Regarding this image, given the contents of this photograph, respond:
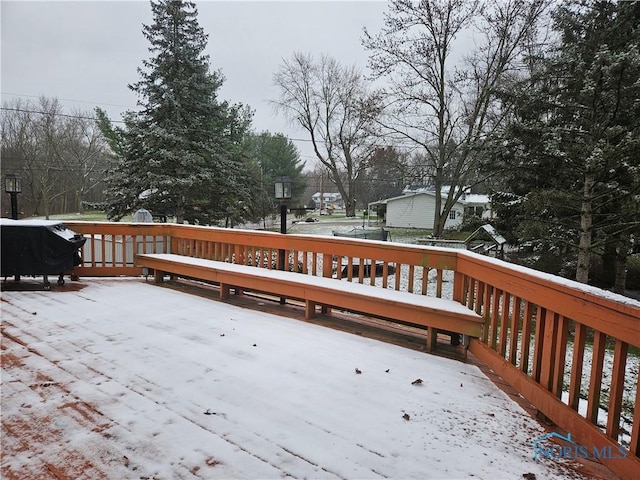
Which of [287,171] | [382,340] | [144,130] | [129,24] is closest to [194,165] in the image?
[144,130]

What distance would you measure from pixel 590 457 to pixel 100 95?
22467mm

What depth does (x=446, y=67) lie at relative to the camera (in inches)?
579

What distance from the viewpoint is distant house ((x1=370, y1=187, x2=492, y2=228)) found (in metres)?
26.7

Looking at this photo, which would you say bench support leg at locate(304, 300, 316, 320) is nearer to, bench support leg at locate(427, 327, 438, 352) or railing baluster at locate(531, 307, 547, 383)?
bench support leg at locate(427, 327, 438, 352)

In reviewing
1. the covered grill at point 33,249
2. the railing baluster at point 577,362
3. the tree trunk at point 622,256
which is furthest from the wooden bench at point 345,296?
the tree trunk at point 622,256

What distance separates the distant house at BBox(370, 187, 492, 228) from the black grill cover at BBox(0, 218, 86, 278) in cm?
2369

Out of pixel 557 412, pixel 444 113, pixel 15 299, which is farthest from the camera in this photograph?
Answer: pixel 444 113

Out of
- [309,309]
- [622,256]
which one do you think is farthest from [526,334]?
[622,256]

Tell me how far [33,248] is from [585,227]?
8.34m

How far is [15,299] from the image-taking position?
403 centimetres

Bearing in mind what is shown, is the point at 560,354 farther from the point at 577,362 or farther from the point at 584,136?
the point at 584,136

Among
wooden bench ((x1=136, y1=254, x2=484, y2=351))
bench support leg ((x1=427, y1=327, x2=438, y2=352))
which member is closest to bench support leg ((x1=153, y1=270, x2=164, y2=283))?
wooden bench ((x1=136, y1=254, x2=484, y2=351))

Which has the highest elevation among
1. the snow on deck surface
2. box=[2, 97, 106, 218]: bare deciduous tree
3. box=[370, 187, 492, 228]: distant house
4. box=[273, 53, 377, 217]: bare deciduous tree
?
box=[273, 53, 377, 217]: bare deciduous tree

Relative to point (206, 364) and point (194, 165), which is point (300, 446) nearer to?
point (206, 364)
